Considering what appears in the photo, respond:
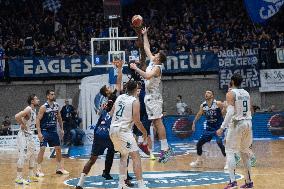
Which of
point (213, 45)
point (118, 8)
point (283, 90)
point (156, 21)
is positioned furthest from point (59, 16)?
point (118, 8)

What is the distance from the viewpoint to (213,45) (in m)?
28.8

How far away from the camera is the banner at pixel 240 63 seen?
1065 inches

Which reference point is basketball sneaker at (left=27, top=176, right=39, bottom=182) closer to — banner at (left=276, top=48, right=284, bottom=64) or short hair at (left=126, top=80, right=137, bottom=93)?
short hair at (left=126, top=80, right=137, bottom=93)

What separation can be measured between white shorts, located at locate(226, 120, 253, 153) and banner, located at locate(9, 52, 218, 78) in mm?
16472

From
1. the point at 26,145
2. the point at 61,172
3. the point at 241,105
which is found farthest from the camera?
the point at 61,172

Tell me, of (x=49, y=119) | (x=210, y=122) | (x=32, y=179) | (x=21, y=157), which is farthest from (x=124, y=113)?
(x=210, y=122)

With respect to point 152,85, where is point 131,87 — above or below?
below

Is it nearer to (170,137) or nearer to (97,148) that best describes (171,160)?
(97,148)

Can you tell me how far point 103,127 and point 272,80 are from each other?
17.8 meters

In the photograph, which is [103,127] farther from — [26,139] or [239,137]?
[239,137]

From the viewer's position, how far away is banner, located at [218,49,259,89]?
27.0 m

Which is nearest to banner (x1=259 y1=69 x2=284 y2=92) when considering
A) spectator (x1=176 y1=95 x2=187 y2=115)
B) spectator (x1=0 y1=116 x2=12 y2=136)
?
spectator (x1=176 y1=95 x2=187 y2=115)

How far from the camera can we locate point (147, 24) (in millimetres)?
30875

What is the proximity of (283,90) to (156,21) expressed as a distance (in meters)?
7.83
